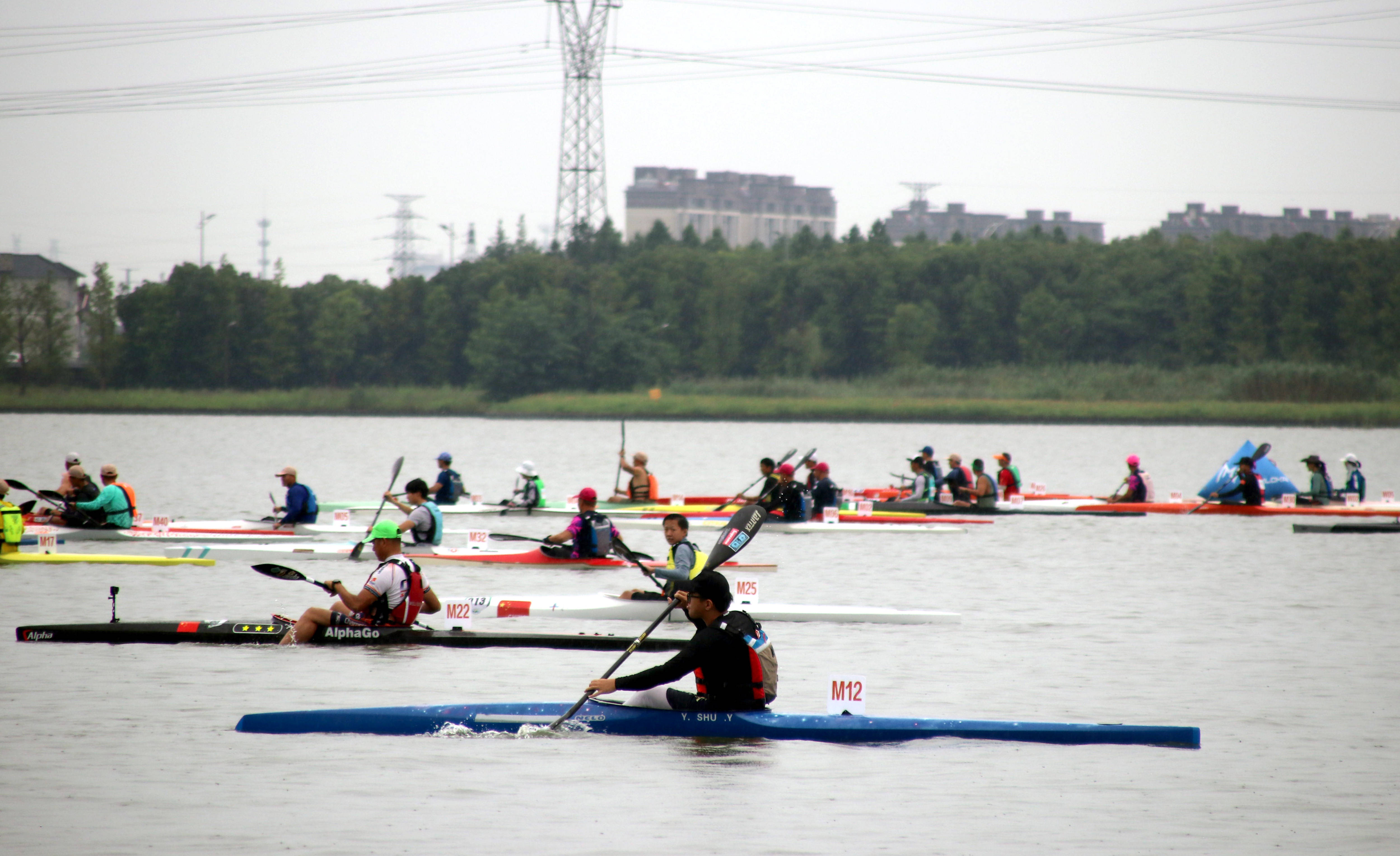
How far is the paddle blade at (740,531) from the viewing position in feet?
35.8

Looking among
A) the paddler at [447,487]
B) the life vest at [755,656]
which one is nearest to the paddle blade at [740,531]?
the life vest at [755,656]

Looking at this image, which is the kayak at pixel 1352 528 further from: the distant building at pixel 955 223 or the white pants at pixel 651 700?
the distant building at pixel 955 223

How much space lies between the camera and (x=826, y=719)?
10227 millimetres

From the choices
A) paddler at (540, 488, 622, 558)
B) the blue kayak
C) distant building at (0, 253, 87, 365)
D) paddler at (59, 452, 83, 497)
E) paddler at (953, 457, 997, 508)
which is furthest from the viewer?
distant building at (0, 253, 87, 365)

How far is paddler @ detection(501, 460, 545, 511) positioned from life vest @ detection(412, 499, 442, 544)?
210 inches

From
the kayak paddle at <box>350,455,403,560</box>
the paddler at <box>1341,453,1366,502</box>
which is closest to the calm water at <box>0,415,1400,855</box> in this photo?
the kayak paddle at <box>350,455,403,560</box>

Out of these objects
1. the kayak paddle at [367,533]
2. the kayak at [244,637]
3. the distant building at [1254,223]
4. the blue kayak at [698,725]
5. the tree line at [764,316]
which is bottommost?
the blue kayak at [698,725]

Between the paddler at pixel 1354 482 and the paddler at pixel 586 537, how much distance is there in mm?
14948

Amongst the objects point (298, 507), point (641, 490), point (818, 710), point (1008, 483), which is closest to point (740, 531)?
point (818, 710)

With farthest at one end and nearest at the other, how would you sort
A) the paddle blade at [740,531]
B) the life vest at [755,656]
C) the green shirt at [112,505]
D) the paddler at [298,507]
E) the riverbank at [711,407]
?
the riverbank at [711,407] < the paddler at [298,507] < the green shirt at [112,505] < the paddle blade at [740,531] < the life vest at [755,656]

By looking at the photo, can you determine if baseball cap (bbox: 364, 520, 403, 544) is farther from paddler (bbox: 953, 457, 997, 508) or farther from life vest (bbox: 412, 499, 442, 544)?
paddler (bbox: 953, 457, 997, 508)

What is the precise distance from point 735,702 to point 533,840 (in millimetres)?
2300

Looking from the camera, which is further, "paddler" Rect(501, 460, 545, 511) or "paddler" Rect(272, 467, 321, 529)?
"paddler" Rect(501, 460, 545, 511)

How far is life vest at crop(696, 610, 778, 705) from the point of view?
32.2ft
